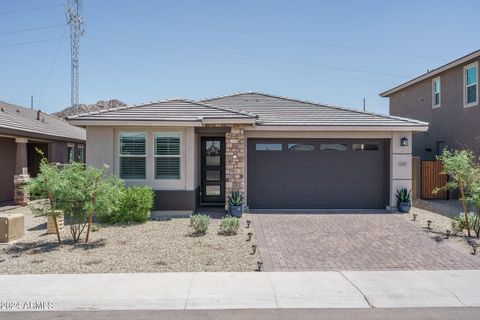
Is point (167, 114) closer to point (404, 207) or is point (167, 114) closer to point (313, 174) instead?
point (313, 174)

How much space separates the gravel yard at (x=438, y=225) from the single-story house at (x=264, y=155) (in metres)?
1.14

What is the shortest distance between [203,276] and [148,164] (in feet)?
20.2

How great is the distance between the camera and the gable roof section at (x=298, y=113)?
12891 millimetres

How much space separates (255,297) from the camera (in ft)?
18.2

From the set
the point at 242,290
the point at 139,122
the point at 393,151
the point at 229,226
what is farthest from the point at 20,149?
the point at 393,151

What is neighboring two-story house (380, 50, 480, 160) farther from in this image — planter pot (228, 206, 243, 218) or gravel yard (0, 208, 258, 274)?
gravel yard (0, 208, 258, 274)

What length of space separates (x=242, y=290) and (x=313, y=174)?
7998mm

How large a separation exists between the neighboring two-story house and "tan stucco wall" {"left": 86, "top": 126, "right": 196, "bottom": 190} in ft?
38.5

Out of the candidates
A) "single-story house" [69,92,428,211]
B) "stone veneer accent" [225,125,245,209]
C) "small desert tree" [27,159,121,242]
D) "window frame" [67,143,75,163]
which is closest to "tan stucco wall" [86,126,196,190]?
"single-story house" [69,92,428,211]

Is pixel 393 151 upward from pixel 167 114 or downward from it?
downward

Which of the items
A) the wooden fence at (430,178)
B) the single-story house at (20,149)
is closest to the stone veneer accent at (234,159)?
the single-story house at (20,149)

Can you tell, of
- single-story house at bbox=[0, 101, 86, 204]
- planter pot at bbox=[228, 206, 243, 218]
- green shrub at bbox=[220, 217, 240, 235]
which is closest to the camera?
green shrub at bbox=[220, 217, 240, 235]

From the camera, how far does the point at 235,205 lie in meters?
11.8

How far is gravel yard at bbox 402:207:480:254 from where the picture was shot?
29.3ft
